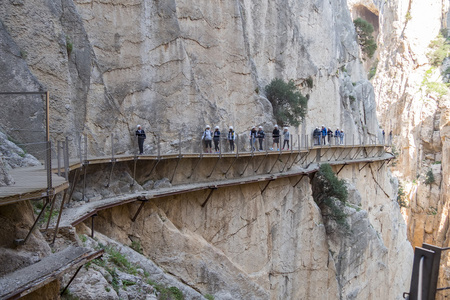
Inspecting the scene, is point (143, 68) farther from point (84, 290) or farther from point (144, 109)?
point (84, 290)

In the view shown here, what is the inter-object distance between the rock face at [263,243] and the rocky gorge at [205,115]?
59 millimetres

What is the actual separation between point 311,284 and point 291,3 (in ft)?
58.9

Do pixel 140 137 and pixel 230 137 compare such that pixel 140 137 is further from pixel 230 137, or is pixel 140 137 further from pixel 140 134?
pixel 230 137

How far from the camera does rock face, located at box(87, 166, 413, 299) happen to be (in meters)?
14.0

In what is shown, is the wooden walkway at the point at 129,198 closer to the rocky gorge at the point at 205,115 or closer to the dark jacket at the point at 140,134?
the rocky gorge at the point at 205,115

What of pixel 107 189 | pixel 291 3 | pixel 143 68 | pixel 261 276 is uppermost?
pixel 291 3

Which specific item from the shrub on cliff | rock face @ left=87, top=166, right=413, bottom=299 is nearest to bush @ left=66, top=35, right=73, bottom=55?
rock face @ left=87, top=166, right=413, bottom=299

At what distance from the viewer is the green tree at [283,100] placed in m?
24.4

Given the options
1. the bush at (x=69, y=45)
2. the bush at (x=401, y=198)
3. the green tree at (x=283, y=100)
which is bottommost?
the bush at (x=401, y=198)

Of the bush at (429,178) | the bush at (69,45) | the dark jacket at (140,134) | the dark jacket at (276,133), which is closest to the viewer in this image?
the bush at (69,45)

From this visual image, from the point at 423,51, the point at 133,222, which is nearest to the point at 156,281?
the point at 133,222

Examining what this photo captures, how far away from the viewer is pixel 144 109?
1745cm

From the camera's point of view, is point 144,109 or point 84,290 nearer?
point 84,290

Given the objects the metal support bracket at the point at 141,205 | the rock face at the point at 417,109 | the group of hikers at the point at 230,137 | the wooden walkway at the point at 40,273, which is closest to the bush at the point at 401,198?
the rock face at the point at 417,109
